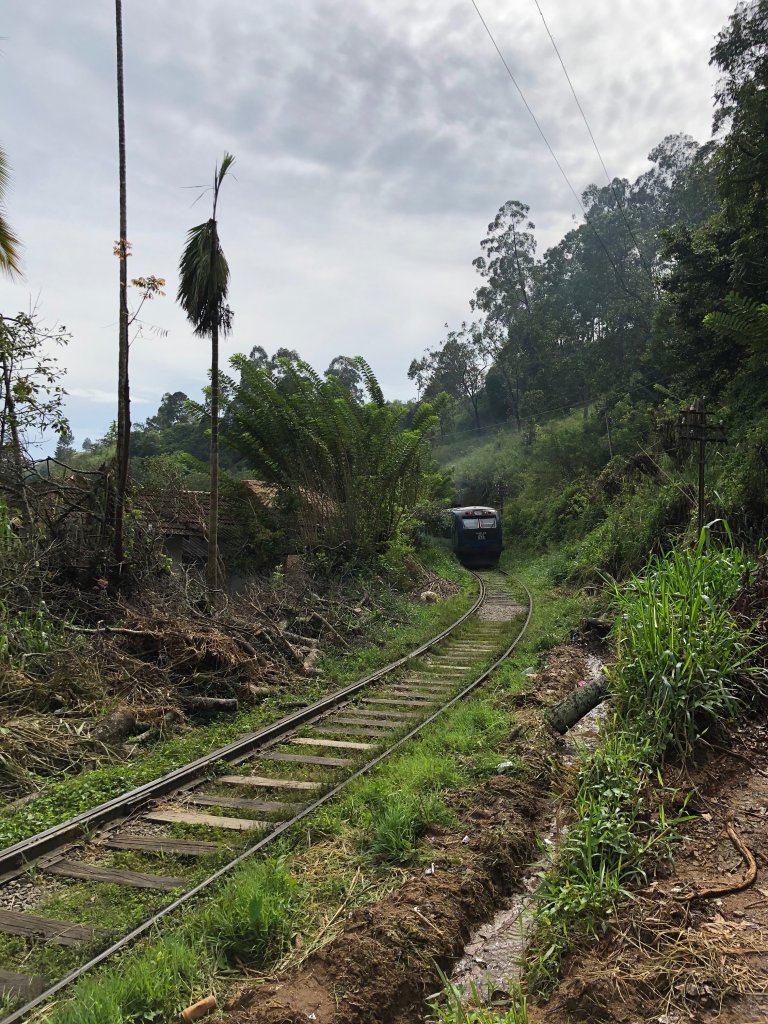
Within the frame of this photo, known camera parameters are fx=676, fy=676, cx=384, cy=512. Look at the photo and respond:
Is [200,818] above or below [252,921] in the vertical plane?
below

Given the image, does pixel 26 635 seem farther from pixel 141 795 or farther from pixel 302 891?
pixel 302 891

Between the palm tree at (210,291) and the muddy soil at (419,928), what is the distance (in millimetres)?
8086

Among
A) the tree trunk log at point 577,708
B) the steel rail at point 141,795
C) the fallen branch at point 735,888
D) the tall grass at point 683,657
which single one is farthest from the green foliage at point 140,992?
the tree trunk log at point 577,708

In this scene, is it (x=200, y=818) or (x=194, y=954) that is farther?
(x=200, y=818)

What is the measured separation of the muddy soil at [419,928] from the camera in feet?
9.89

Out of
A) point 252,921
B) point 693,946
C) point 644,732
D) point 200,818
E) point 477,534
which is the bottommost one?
point 200,818

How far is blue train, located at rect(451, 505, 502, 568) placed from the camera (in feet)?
86.1

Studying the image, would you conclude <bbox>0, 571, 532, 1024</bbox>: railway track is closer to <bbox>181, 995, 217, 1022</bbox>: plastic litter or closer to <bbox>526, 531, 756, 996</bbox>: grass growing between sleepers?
<bbox>181, 995, 217, 1022</bbox>: plastic litter

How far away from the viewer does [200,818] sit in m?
5.34

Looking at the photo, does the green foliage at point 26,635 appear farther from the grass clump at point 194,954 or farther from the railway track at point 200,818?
the grass clump at point 194,954

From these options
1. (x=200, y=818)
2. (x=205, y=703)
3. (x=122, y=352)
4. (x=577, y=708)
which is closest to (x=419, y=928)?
(x=200, y=818)

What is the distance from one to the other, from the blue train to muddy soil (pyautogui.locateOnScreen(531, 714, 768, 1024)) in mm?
22174

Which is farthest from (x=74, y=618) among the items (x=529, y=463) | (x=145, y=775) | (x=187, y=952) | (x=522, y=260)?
(x=522, y=260)

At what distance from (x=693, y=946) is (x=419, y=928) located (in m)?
1.30
